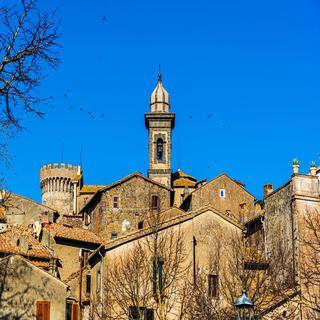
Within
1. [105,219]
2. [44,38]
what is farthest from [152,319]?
[105,219]

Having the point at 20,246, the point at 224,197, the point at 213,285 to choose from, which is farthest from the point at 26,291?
the point at 224,197

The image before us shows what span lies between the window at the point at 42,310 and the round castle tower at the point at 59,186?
60734 millimetres

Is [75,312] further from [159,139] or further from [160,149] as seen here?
[159,139]

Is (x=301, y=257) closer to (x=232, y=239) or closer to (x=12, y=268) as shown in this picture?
(x=232, y=239)

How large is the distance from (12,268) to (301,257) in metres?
13.0

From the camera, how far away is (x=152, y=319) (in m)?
32.4

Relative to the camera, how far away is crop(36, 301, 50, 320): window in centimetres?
3194

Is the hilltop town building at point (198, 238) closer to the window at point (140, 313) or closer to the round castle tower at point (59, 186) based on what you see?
the window at point (140, 313)

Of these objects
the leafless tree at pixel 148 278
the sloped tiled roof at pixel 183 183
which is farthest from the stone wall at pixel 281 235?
the sloped tiled roof at pixel 183 183

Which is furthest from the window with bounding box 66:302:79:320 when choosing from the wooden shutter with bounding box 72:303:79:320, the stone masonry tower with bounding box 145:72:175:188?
the stone masonry tower with bounding box 145:72:175:188

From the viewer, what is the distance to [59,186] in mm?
95500

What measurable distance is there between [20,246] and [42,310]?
9.43 m

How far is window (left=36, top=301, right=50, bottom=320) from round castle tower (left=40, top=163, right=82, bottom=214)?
60734 mm

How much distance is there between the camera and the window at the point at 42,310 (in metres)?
31.9
